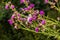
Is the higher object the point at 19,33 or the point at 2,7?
the point at 2,7

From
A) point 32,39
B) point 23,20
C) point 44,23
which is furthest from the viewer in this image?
point 32,39

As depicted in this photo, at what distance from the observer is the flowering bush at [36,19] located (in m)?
2.60

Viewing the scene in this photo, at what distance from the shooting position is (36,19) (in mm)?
2664

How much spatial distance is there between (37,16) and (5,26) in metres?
1.11

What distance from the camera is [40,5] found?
351 centimetres

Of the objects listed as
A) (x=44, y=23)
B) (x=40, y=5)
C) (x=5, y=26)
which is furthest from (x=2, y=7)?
(x=44, y=23)

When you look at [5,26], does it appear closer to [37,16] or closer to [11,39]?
[11,39]

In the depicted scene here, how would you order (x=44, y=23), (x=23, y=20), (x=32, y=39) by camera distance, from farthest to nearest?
1. (x=32, y=39)
2. (x=23, y=20)
3. (x=44, y=23)

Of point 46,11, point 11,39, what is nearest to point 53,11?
point 46,11

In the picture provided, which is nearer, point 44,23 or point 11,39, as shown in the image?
point 44,23

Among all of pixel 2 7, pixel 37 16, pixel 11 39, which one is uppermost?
pixel 37 16

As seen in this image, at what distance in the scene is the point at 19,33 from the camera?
11.0 feet

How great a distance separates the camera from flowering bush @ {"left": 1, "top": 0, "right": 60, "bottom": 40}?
2604 mm

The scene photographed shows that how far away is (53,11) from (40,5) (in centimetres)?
26
